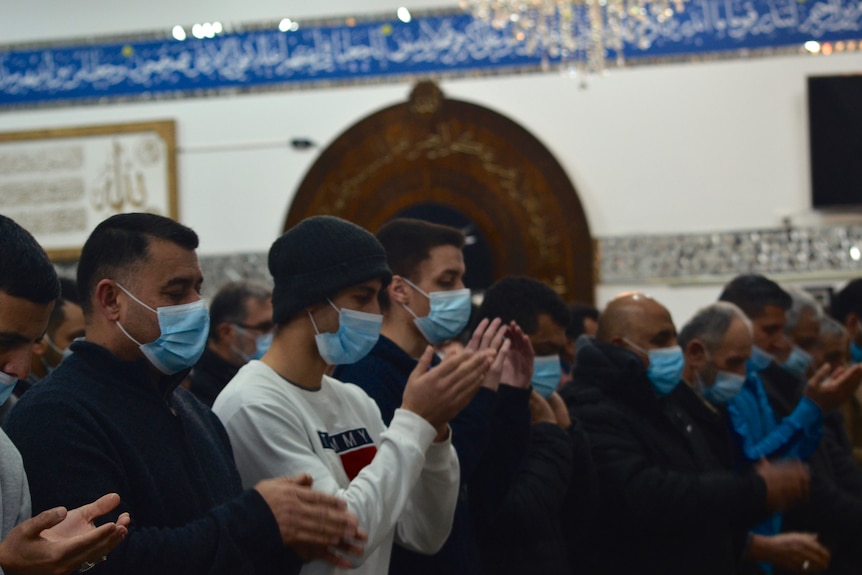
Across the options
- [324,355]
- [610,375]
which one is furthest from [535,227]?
[324,355]

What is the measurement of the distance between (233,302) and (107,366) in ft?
6.21

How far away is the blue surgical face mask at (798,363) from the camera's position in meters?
4.20

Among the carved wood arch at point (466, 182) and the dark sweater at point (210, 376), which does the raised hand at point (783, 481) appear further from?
the carved wood arch at point (466, 182)

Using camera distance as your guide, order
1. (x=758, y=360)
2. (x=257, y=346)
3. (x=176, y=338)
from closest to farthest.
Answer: (x=176, y=338)
(x=257, y=346)
(x=758, y=360)

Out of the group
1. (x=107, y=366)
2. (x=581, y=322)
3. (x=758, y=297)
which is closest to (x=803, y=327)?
(x=758, y=297)

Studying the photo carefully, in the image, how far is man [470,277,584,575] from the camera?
250 centimetres

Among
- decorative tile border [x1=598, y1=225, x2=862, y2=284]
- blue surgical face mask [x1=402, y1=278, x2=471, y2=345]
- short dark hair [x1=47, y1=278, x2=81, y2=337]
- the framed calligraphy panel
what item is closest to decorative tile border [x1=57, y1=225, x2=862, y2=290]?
decorative tile border [x1=598, y1=225, x2=862, y2=284]

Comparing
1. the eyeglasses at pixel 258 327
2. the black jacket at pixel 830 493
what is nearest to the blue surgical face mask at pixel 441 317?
the eyeglasses at pixel 258 327

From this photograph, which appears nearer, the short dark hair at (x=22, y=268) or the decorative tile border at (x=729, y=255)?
the short dark hair at (x=22, y=268)

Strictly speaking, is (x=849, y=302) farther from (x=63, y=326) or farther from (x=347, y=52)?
(x=347, y=52)

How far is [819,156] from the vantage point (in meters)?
7.76

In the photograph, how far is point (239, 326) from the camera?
3.60 metres

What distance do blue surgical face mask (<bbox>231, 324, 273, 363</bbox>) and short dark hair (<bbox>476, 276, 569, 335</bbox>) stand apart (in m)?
0.95

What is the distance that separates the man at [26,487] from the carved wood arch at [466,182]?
6433 millimetres
